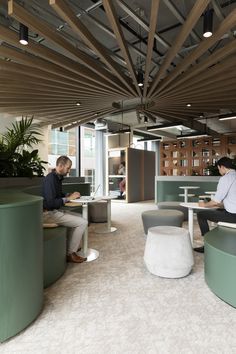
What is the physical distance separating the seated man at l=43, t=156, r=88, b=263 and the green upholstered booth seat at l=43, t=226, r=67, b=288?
0.23 meters

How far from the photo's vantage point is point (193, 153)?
11.3 m

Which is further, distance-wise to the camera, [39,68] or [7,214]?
[39,68]

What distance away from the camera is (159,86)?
426cm

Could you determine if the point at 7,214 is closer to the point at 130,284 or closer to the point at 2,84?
the point at 130,284

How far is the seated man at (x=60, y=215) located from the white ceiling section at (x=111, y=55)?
156 centimetres

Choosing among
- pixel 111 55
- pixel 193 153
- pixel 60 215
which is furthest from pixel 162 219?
pixel 193 153

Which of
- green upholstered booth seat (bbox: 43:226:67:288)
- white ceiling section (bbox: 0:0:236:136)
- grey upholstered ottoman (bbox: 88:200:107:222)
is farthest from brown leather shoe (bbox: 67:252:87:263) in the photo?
white ceiling section (bbox: 0:0:236:136)

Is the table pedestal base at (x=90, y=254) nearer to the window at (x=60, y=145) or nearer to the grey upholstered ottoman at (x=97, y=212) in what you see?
the grey upholstered ottoman at (x=97, y=212)

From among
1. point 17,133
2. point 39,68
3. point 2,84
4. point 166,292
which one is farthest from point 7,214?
point 2,84

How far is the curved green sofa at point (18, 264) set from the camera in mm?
1634

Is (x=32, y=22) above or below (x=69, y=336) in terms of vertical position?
above

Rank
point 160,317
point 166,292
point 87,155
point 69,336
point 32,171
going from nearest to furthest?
point 69,336, point 160,317, point 166,292, point 32,171, point 87,155

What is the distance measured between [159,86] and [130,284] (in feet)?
11.1

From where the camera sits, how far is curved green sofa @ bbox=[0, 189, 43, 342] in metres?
1.63
